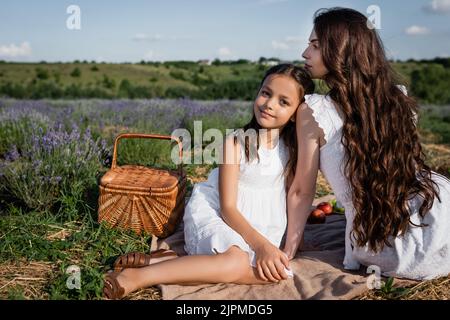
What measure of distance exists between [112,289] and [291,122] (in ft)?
4.70

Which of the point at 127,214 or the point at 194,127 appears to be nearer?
the point at 127,214

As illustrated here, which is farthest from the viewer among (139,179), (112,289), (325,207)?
(325,207)

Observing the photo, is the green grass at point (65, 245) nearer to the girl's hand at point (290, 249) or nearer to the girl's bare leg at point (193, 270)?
the girl's bare leg at point (193, 270)

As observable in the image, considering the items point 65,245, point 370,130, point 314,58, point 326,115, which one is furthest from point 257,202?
point 65,245

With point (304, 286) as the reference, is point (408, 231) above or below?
above

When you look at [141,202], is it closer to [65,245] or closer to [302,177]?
[65,245]

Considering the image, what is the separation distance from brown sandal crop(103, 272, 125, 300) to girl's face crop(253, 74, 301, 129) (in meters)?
1.20

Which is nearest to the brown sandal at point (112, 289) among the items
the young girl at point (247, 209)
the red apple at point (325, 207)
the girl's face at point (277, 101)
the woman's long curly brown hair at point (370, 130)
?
the young girl at point (247, 209)

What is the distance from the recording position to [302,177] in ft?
8.88

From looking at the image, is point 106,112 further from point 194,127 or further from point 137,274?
point 137,274
